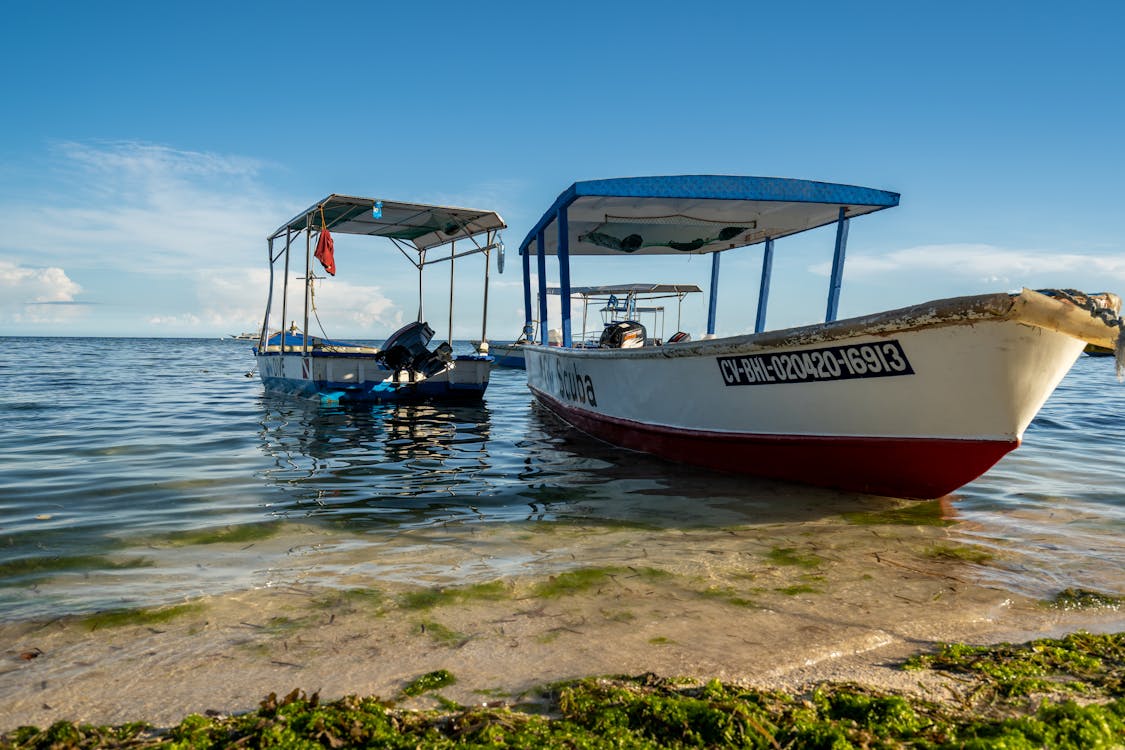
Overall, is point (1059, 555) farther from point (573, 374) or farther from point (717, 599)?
point (573, 374)

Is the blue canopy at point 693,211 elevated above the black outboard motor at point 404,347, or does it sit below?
above

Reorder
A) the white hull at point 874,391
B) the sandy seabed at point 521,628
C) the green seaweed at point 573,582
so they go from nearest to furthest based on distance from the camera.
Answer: the sandy seabed at point 521,628 → the green seaweed at point 573,582 → the white hull at point 874,391

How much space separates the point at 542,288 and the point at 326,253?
454 cm

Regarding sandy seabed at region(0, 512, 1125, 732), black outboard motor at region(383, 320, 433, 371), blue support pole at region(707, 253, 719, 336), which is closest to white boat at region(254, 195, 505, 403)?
black outboard motor at region(383, 320, 433, 371)

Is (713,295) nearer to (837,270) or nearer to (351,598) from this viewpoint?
(837,270)

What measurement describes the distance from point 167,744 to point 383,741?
621mm

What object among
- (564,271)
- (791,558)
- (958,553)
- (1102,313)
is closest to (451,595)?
(791,558)

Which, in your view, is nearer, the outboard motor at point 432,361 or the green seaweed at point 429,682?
the green seaweed at point 429,682

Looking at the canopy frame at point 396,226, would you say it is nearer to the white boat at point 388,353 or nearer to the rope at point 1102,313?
the white boat at point 388,353

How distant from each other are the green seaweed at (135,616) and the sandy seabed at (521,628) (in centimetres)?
4

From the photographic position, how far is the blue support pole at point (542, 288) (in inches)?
402

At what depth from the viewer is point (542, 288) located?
10.6 meters

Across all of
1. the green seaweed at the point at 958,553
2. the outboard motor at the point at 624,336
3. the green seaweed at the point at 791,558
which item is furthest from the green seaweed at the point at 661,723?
the outboard motor at the point at 624,336

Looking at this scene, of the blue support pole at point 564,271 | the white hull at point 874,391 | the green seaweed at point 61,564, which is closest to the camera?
the green seaweed at point 61,564
